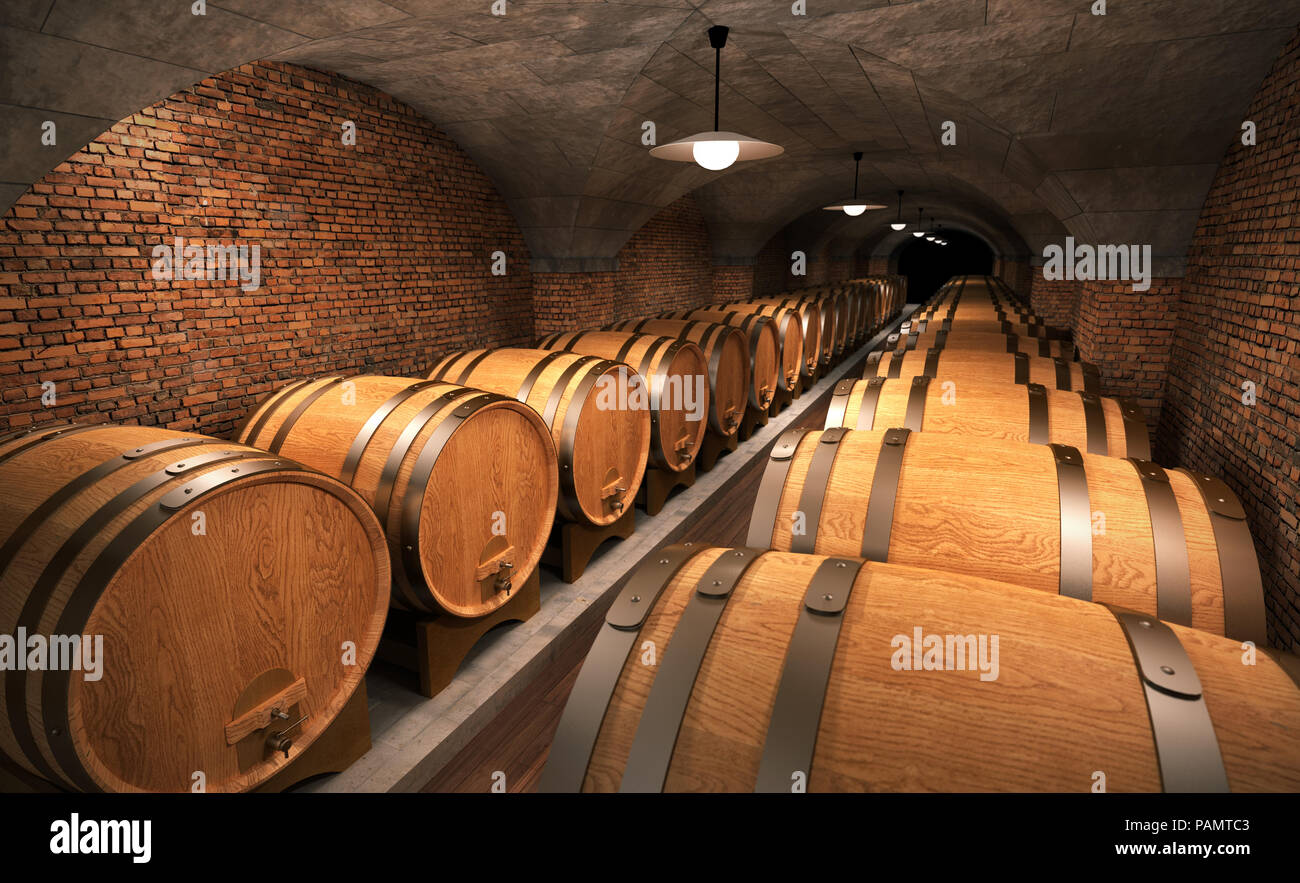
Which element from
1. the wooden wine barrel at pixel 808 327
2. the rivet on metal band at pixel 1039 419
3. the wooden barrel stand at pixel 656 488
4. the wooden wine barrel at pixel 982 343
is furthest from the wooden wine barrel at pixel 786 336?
the rivet on metal band at pixel 1039 419

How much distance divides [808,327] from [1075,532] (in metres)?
8.53

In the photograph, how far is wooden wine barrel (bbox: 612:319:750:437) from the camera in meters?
6.31

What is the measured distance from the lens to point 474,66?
5.40 m

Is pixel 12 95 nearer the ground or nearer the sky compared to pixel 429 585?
nearer the sky

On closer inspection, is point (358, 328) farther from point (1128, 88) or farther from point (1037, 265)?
point (1037, 265)

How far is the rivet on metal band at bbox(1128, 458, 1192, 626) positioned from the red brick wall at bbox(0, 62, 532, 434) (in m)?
5.55

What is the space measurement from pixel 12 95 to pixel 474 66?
10.9 feet

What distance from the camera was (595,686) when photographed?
136 centimetres

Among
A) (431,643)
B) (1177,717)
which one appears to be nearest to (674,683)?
(1177,717)

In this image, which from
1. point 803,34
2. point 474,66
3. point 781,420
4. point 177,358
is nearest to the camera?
point 177,358

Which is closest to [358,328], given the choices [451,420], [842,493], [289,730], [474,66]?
[474,66]

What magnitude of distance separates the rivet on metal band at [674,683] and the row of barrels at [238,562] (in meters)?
1.58

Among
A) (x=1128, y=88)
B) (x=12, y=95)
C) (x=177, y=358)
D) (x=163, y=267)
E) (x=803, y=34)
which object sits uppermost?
(x=803, y=34)

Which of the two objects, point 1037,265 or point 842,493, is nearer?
point 842,493
